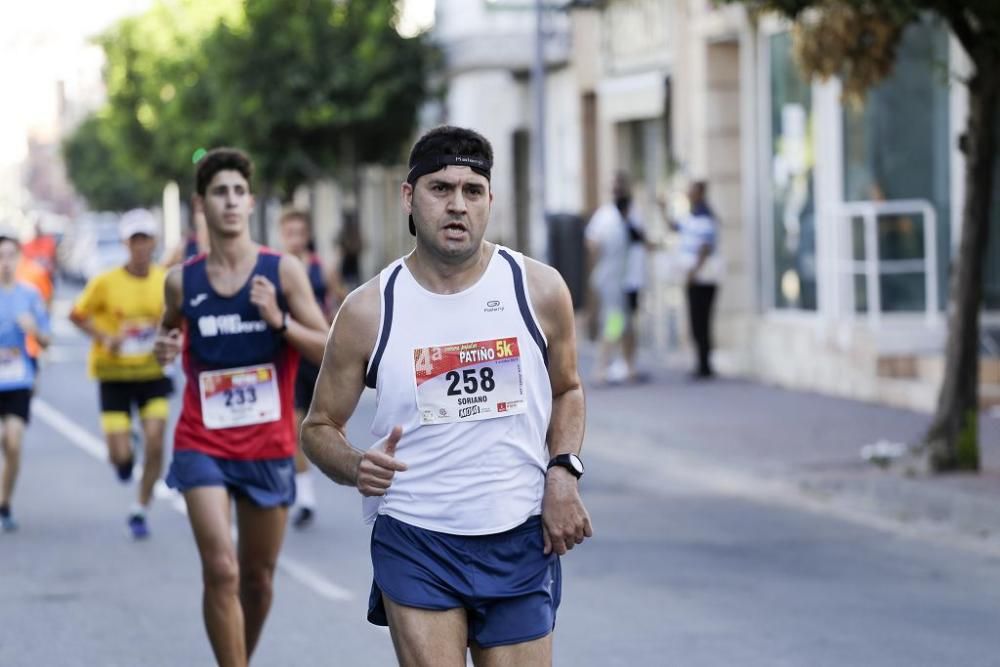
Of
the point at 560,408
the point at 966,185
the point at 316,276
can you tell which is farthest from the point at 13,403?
the point at 560,408

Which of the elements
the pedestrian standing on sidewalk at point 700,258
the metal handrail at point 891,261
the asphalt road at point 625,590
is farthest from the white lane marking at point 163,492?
the metal handrail at point 891,261

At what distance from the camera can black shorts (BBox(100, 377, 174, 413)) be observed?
37.4 ft

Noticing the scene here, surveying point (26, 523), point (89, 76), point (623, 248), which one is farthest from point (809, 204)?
Answer: point (89, 76)

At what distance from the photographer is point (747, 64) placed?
71.4ft

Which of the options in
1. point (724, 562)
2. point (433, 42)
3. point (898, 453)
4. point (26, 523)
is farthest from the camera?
point (433, 42)

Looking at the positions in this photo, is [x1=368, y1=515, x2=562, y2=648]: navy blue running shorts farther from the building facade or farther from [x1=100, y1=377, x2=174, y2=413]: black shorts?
the building facade

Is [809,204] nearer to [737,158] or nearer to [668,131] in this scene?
[737,158]

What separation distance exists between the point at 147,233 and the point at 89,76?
12505 centimetres

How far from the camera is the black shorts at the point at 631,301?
2069cm

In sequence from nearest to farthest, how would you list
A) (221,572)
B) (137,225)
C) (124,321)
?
(221,572) → (137,225) → (124,321)

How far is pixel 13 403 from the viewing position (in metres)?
12.5

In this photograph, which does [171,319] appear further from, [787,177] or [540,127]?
[540,127]

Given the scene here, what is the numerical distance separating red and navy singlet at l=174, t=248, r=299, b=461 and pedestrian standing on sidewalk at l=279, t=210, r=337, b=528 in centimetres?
417

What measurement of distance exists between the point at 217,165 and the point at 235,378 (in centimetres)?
77
